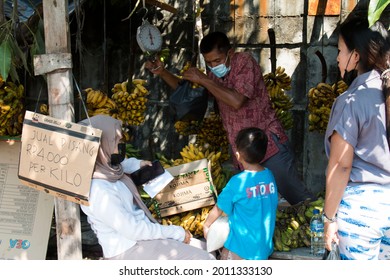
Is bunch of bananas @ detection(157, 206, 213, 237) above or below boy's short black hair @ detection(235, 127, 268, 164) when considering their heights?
below

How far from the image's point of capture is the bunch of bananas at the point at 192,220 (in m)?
3.59

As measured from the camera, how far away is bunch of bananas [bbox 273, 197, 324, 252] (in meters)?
3.46

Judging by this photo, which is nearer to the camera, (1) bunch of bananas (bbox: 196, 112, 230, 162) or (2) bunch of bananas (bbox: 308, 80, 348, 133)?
(2) bunch of bananas (bbox: 308, 80, 348, 133)

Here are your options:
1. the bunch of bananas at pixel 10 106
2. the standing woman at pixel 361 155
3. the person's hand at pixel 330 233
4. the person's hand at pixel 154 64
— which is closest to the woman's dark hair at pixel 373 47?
the standing woman at pixel 361 155

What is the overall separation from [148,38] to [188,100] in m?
0.50

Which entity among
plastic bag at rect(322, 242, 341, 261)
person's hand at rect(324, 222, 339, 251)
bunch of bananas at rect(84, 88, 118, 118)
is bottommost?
plastic bag at rect(322, 242, 341, 261)

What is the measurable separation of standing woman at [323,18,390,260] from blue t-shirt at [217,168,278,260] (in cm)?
65

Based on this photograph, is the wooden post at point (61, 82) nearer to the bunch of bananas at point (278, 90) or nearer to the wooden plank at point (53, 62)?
Result: the wooden plank at point (53, 62)

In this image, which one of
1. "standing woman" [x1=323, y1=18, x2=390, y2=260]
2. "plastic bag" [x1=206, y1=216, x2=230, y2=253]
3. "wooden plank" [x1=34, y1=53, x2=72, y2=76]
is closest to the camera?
"standing woman" [x1=323, y1=18, x2=390, y2=260]

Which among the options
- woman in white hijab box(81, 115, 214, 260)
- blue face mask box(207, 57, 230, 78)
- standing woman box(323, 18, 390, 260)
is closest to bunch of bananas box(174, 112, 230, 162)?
blue face mask box(207, 57, 230, 78)

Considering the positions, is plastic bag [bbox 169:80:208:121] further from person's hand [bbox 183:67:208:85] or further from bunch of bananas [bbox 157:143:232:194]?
bunch of bananas [bbox 157:143:232:194]

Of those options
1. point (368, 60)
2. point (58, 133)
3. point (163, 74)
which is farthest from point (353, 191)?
point (163, 74)

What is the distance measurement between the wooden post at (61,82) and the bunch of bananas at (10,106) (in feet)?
2.49

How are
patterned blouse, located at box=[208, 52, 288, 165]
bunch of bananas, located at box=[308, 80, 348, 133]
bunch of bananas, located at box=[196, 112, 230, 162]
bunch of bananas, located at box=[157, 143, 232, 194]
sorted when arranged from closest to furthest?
1. patterned blouse, located at box=[208, 52, 288, 165]
2. bunch of bananas, located at box=[157, 143, 232, 194]
3. bunch of bananas, located at box=[308, 80, 348, 133]
4. bunch of bananas, located at box=[196, 112, 230, 162]
